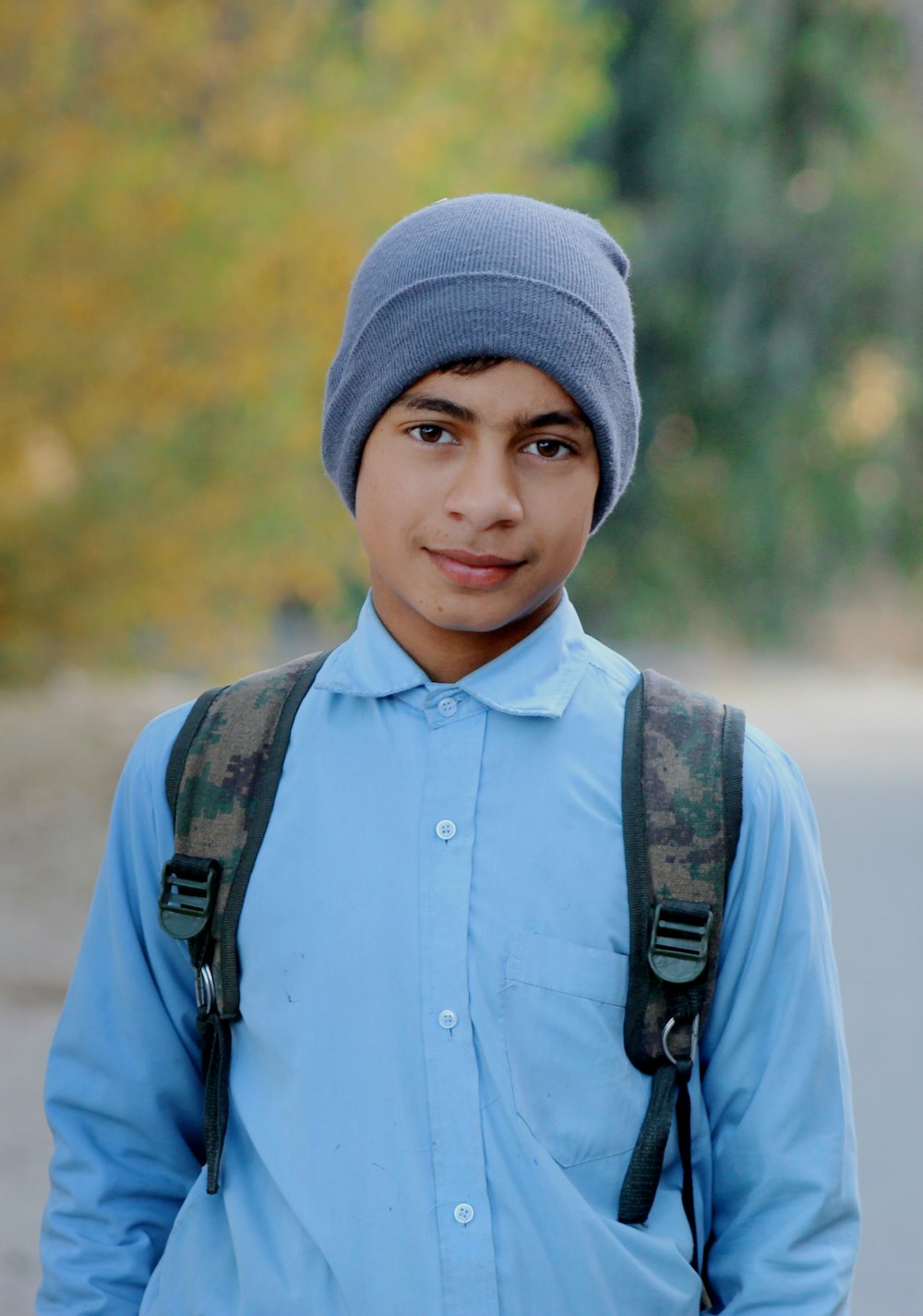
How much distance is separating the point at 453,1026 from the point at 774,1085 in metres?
0.35

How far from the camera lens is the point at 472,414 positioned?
5.82 feet

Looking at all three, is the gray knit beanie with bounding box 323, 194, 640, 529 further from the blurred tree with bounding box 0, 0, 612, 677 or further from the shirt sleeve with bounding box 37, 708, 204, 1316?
the blurred tree with bounding box 0, 0, 612, 677

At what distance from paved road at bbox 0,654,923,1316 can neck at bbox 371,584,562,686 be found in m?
2.48

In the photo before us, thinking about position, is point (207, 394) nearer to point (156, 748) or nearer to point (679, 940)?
point (156, 748)

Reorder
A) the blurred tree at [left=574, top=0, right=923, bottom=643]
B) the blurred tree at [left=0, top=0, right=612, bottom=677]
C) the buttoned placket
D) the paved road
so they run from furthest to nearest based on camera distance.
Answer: the blurred tree at [left=574, top=0, right=923, bottom=643] → the blurred tree at [left=0, top=0, right=612, bottom=677] → the paved road → the buttoned placket

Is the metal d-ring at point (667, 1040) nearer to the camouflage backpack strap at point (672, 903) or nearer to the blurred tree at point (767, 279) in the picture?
the camouflage backpack strap at point (672, 903)

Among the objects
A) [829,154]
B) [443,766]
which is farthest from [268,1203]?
[829,154]

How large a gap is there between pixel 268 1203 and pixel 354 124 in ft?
27.0

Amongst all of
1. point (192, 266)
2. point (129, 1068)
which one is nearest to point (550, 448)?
point (129, 1068)

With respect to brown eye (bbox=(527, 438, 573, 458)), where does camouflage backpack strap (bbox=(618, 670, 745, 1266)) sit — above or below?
below

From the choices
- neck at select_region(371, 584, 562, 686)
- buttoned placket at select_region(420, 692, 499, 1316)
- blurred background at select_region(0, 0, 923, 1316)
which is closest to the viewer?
buttoned placket at select_region(420, 692, 499, 1316)

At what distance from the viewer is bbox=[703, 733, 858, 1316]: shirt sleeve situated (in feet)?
5.64

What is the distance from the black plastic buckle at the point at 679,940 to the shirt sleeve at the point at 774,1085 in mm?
65

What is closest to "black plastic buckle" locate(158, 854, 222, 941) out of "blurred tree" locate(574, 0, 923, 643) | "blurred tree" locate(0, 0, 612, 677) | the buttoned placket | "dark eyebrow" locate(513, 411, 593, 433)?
the buttoned placket
